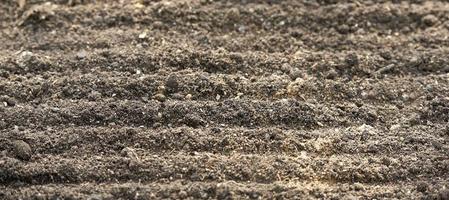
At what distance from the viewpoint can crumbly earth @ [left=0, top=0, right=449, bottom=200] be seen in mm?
2291

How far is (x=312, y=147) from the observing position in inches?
94.5

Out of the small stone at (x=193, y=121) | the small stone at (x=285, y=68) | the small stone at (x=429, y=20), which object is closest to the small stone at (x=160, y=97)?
the small stone at (x=193, y=121)

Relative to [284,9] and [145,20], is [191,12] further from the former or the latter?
[284,9]

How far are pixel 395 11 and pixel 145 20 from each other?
96cm

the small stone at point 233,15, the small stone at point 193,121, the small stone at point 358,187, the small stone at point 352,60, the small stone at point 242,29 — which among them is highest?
the small stone at point 233,15

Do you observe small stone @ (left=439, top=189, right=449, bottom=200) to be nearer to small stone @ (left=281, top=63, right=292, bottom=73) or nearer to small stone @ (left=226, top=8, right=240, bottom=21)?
small stone @ (left=281, top=63, right=292, bottom=73)

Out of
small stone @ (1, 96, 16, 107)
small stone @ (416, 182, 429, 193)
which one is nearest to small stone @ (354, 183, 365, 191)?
small stone @ (416, 182, 429, 193)

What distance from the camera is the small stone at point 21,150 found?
2.33 meters

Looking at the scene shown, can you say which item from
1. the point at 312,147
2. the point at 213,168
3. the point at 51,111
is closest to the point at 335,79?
the point at 312,147

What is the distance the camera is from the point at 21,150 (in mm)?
2328

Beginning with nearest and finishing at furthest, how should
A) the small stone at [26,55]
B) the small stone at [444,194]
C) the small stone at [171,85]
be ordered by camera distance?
1. the small stone at [444,194]
2. the small stone at [171,85]
3. the small stone at [26,55]

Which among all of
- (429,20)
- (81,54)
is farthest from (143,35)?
(429,20)

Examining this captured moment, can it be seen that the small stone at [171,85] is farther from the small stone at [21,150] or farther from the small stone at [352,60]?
the small stone at [352,60]

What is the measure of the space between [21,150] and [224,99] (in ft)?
2.25
